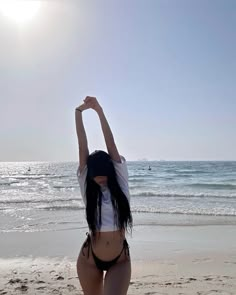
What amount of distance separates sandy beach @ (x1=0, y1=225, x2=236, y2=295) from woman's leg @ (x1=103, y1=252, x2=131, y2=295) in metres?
3.12

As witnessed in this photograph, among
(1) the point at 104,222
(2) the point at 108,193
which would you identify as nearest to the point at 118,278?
(1) the point at 104,222

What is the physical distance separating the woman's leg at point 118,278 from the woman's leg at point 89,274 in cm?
13

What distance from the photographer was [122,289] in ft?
8.54

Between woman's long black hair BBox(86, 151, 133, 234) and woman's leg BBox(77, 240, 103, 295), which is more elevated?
woman's long black hair BBox(86, 151, 133, 234)

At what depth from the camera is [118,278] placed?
8.59 ft

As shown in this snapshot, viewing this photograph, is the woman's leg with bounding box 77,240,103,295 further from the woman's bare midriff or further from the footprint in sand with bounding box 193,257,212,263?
the footprint in sand with bounding box 193,257,212,263

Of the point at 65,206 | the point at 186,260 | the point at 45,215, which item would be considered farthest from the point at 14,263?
the point at 65,206

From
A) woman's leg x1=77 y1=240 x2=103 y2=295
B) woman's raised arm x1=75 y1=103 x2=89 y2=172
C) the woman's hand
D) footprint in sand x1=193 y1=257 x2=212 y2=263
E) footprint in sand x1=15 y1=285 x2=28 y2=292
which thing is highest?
the woman's hand

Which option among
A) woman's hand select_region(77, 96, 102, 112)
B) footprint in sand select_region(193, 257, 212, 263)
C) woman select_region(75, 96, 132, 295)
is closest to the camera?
woman select_region(75, 96, 132, 295)

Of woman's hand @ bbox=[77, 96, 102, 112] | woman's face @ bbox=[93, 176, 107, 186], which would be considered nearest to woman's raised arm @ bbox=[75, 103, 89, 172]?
woman's hand @ bbox=[77, 96, 102, 112]

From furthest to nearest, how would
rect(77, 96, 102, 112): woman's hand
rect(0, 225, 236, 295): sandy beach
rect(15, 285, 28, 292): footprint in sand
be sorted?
rect(0, 225, 236, 295): sandy beach, rect(15, 285, 28, 292): footprint in sand, rect(77, 96, 102, 112): woman's hand

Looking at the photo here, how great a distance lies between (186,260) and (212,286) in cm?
186

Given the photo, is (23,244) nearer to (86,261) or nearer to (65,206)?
(86,261)

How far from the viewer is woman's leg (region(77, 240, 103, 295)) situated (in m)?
2.74
